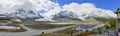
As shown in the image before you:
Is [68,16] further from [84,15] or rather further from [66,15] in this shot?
[84,15]

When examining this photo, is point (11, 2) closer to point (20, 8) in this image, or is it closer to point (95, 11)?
point (20, 8)

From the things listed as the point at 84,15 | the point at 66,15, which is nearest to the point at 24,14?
the point at 66,15

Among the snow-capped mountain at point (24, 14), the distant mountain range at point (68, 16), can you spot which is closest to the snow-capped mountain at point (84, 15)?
the distant mountain range at point (68, 16)

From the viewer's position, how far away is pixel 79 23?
8.06 m

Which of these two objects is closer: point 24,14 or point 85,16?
point 24,14

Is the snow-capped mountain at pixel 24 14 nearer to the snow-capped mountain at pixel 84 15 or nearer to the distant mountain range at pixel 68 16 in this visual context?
the distant mountain range at pixel 68 16

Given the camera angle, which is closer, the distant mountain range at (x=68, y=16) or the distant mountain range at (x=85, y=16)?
the distant mountain range at (x=68, y=16)

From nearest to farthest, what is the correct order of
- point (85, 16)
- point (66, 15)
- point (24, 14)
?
point (24, 14), point (66, 15), point (85, 16)

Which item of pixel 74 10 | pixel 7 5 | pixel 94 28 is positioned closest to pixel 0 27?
pixel 7 5

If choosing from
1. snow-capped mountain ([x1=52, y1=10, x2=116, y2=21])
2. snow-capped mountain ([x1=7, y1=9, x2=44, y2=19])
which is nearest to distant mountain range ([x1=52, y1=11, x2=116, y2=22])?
snow-capped mountain ([x1=52, y1=10, x2=116, y2=21])

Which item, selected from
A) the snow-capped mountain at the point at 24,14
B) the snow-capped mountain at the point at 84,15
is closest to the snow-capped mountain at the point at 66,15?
the snow-capped mountain at the point at 84,15

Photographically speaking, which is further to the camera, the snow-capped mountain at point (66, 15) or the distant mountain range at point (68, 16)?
the snow-capped mountain at point (66, 15)

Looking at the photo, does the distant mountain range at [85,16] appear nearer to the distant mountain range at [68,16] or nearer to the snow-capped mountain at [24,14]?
the distant mountain range at [68,16]

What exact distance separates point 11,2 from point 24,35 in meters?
1.02
